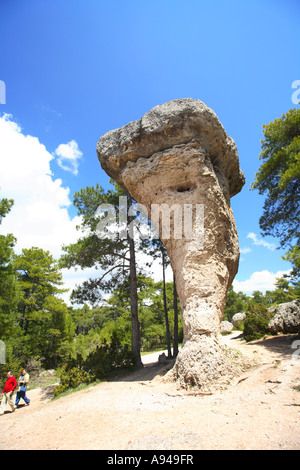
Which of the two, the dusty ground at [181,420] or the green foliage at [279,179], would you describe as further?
the green foliage at [279,179]

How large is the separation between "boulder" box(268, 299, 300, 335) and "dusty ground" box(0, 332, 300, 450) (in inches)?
218

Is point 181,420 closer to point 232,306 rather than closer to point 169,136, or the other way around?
point 169,136

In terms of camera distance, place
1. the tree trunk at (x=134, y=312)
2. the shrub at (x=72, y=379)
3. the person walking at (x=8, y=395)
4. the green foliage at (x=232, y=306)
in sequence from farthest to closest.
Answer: the green foliage at (x=232, y=306) < the tree trunk at (x=134, y=312) < the shrub at (x=72, y=379) < the person walking at (x=8, y=395)

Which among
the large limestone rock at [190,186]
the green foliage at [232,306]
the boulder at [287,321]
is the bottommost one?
the green foliage at [232,306]

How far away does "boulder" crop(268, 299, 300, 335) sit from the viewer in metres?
10.9

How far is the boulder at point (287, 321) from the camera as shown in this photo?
10.9 metres

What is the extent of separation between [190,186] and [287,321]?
849cm

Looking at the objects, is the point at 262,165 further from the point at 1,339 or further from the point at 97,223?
the point at 1,339

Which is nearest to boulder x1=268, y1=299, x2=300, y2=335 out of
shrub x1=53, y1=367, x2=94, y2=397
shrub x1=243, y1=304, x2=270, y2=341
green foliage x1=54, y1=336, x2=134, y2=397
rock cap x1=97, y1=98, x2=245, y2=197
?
shrub x1=243, y1=304, x2=270, y2=341

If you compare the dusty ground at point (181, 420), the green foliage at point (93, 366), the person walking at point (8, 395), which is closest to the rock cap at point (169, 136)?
the dusty ground at point (181, 420)

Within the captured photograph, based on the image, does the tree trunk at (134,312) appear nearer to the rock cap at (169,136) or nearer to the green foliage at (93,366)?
the green foliage at (93,366)

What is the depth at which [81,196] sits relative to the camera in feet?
39.2

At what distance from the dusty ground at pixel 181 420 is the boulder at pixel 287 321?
18.1 ft

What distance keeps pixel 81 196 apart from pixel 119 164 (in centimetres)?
360
